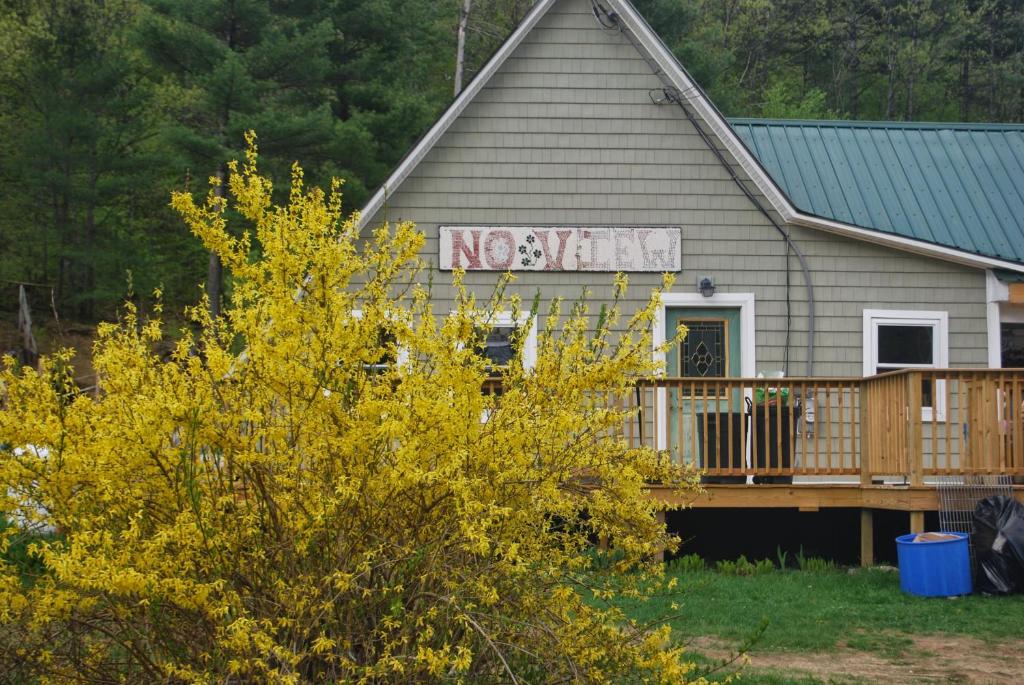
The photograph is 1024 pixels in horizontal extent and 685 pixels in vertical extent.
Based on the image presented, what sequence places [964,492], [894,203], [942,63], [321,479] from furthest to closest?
[942,63]
[894,203]
[964,492]
[321,479]

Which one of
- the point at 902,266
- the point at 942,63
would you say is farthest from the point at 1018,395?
the point at 942,63

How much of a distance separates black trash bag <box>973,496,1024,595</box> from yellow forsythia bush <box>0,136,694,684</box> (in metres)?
5.37

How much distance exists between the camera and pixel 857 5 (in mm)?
40594

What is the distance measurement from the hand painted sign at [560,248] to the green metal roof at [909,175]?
1538 mm

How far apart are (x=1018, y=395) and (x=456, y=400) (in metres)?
7.35

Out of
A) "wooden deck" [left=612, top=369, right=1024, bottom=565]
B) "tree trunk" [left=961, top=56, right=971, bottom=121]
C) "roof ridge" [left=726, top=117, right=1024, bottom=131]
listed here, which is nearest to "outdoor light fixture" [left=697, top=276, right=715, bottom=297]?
"wooden deck" [left=612, top=369, right=1024, bottom=565]

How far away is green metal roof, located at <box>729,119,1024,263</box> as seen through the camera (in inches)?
535

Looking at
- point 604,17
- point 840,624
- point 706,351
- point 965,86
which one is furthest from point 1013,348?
point 965,86

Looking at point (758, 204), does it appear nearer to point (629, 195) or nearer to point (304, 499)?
point (629, 195)

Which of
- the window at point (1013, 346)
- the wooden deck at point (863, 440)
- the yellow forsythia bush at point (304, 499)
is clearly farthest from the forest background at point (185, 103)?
the yellow forsythia bush at point (304, 499)

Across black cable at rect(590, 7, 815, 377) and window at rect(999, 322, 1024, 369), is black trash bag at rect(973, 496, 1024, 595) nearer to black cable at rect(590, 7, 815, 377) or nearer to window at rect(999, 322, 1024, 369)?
black cable at rect(590, 7, 815, 377)

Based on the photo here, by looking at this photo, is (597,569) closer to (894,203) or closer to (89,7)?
(894,203)

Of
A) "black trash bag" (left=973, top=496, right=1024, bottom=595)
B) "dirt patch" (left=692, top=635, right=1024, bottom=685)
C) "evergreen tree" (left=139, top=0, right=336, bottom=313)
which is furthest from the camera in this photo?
"evergreen tree" (left=139, top=0, right=336, bottom=313)

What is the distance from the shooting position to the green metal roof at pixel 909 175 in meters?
13.6
